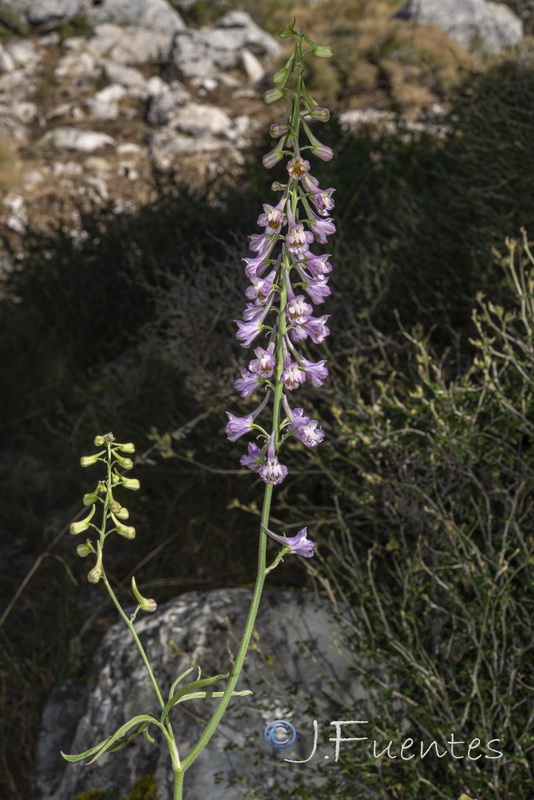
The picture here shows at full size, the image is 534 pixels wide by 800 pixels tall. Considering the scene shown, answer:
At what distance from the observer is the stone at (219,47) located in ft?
35.9

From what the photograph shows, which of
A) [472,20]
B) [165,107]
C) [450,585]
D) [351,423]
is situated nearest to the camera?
[450,585]

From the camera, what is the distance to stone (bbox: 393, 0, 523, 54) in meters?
11.0

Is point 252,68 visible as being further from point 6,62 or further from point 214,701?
point 214,701

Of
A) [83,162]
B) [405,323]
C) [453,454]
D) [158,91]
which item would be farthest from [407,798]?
[158,91]

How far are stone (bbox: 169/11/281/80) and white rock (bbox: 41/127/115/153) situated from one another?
2227 millimetres

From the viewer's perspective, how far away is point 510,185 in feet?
11.2

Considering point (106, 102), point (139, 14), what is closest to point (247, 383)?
point (106, 102)

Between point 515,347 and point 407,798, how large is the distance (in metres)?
1.40

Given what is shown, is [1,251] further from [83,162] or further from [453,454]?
[453,454]

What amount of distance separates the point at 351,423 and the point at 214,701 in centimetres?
78

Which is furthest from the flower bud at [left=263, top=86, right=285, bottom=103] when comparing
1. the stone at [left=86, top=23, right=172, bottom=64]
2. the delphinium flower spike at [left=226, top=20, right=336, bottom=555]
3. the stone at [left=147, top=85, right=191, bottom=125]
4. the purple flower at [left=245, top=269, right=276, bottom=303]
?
the stone at [left=86, top=23, right=172, bottom=64]

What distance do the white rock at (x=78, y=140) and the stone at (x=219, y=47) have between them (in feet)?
7.31

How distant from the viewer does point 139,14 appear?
12.5 metres

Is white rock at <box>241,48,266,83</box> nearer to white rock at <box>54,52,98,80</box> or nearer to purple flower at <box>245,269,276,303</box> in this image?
white rock at <box>54,52,98,80</box>
